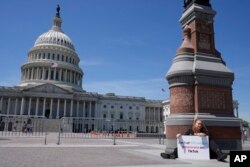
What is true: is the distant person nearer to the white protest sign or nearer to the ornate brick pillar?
the white protest sign

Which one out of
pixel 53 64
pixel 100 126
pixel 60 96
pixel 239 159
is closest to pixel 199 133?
pixel 239 159

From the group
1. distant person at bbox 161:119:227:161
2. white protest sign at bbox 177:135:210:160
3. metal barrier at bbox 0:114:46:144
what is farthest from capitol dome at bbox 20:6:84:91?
white protest sign at bbox 177:135:210:160

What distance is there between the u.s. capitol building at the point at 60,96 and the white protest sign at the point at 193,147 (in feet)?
271

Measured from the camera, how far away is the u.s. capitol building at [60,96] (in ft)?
331

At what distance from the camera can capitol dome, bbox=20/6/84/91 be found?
109938 millimetres

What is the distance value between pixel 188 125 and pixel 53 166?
8.75 metres

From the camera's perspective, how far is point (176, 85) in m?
17.3

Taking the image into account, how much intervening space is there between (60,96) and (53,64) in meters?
14.3

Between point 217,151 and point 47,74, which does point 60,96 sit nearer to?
point 47,74

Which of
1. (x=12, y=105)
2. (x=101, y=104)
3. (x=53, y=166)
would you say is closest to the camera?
(x=53, y=166)

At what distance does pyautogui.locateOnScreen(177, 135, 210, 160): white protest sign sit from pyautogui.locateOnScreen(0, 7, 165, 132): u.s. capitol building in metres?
82.6

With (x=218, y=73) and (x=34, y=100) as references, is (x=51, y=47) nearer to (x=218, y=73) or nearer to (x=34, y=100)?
(x=34, y=100)

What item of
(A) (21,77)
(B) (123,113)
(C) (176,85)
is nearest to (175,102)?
(C) (176,85)

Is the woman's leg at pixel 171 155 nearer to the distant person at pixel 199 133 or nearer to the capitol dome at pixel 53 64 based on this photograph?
the distant person at pixel 199 133
